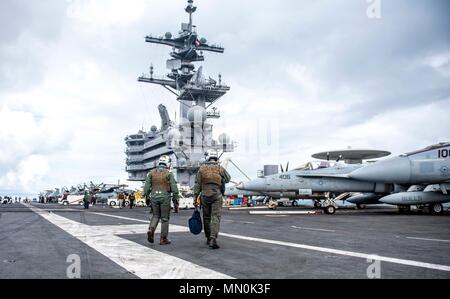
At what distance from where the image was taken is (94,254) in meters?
6.13

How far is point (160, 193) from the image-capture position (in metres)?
7.95

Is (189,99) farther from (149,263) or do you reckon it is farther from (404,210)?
(149,263)

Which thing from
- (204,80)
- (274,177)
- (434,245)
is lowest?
(434,245)

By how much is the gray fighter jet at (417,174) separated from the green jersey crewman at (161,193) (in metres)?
14.4

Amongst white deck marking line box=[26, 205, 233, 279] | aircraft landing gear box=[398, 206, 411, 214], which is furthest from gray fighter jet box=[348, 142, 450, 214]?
white deck marking line box=[26, 205, 233, 279]

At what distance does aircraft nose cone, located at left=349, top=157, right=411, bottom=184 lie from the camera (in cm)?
1948

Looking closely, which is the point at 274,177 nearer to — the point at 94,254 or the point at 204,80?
the point at 94,254

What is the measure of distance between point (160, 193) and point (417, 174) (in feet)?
53.8

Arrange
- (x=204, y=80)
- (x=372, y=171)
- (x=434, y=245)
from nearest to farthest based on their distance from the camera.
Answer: (x=434, y=245), (x=372, y=171), (x=204, y=80)

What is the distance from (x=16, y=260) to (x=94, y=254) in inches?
45.2

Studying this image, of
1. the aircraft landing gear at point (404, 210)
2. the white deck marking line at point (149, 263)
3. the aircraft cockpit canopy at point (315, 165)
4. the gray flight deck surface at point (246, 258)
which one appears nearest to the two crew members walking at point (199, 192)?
the gray flight deck surface at point (246, 258)

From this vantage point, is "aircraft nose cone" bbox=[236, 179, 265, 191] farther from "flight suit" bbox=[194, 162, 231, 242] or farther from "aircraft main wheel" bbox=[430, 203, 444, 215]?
"flight suit" bbox=[194, 162, 231, 242]
